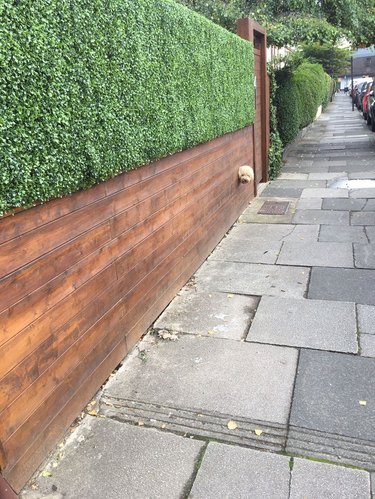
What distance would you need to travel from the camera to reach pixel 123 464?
92.8 inches

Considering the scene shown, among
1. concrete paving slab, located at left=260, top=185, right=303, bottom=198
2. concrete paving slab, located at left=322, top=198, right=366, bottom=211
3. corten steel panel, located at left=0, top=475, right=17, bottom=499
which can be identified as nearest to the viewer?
corten steel panel, located at left=0, top=475, right=17, bottom=499

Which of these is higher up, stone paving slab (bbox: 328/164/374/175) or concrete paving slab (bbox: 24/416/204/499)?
stone paving slab (bbox: 328/164/374/175)

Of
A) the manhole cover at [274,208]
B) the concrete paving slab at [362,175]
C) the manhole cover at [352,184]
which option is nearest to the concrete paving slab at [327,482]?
Result: the manhole cover at [274,208]

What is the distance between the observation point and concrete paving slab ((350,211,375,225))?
629cm

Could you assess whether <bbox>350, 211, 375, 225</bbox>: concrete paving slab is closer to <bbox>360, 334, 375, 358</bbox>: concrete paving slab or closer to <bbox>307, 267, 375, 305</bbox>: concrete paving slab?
<bbox>307, 267, 375, 305</bbox>: concrete paving slab

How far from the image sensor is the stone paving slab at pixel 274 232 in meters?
5.90

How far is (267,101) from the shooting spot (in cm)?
885

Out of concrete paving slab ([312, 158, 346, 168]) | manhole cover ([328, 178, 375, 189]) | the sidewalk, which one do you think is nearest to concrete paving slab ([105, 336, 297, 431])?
the sidewalk

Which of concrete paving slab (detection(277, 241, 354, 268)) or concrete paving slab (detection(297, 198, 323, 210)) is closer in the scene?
concrete paving slab (detection(277, 241, 354, 268))

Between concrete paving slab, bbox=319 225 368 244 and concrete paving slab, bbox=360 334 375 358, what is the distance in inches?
94.1

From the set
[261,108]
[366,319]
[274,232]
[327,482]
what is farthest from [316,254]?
[261,108]

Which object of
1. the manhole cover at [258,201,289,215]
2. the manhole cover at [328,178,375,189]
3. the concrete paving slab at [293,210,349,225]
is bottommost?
the concrete paving slab at [293,210,349,225]

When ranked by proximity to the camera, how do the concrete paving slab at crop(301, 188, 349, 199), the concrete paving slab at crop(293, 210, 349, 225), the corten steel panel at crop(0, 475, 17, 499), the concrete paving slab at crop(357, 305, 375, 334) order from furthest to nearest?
1. the concrete paving slab at crop(301, 188, 349, 199)
2. the concrete paving slab at crop(293, 210, 349, 225)
3. the concrete paving slab at crop(357, 305, 375, 334)
4. the corten steel panel at crop(0, 475, 17, 499)

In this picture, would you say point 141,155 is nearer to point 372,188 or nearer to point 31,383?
point 31,383
